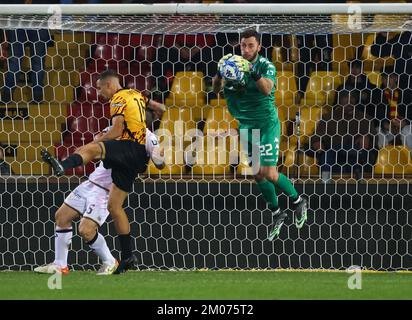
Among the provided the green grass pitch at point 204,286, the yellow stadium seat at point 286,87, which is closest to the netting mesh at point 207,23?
the yellow stadium seat at point 286,87

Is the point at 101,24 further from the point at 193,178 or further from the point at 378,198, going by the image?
the point at 378,198

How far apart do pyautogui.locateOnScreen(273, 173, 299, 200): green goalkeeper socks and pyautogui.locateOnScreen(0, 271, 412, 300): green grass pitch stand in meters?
0.68

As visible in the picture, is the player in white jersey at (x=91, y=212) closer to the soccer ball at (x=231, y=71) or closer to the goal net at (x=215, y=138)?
the soccer ball at (x=231, y=71)

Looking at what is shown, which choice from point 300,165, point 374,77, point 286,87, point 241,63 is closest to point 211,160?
point 300,165

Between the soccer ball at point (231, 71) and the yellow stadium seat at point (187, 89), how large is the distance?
2.36 m

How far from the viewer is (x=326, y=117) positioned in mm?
11289

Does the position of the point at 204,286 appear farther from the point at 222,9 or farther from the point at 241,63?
the point at 222,9

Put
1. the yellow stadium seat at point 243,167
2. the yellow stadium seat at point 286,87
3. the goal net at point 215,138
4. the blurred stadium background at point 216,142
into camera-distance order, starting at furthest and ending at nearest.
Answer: the yellow stadium seat at point 286,87, the yellow stadium seat at point 243,167, the blurred stadium background at point 216,142, the goal net at point 215,138

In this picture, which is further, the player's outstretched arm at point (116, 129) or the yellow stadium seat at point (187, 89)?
the yellow stadium seat at point (187, 89)

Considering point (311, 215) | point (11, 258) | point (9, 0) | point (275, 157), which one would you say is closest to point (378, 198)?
point (311, 215)

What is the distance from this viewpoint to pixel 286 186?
9.80 metres

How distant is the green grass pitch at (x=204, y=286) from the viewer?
7973 mm

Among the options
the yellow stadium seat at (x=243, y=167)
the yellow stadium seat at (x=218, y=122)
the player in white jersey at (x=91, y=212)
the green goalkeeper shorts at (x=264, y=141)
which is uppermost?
the yellow stadium seat at (x=218, y=122)

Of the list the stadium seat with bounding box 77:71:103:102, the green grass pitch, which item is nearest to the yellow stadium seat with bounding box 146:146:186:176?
the stadium seat with bounding box 77:71:103:102
